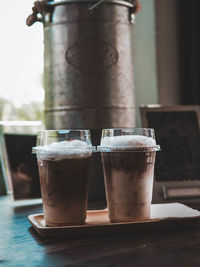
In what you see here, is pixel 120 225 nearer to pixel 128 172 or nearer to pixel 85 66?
pixel 128 172

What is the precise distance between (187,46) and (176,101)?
0.31m

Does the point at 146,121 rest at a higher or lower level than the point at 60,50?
lower

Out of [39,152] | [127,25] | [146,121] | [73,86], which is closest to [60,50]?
[73,86]

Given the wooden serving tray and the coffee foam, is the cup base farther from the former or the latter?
the coffee foam

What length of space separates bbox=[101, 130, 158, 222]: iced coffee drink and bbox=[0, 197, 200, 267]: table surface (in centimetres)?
6

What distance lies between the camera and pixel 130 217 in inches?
34.7

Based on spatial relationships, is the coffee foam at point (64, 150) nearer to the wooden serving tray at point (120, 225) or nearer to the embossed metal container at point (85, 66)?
the wooden serving tray at point (120, 225)

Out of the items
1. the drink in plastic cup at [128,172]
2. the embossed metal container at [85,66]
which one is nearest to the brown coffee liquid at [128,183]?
the drink in plastic cup at [128,172]

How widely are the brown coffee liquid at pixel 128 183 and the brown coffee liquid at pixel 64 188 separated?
6cm

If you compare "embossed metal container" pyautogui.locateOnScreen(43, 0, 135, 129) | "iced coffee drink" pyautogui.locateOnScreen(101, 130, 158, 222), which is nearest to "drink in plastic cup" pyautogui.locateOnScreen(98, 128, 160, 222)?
"iced coffee drink" pyautogui.locateOnScreen(101, 130, 158, 222)

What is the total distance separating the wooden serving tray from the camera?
0.83m

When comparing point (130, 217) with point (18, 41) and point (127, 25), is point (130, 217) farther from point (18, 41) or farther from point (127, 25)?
point (18, 41)

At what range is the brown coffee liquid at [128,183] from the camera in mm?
862

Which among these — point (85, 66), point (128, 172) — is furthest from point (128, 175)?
point (85, 66)
